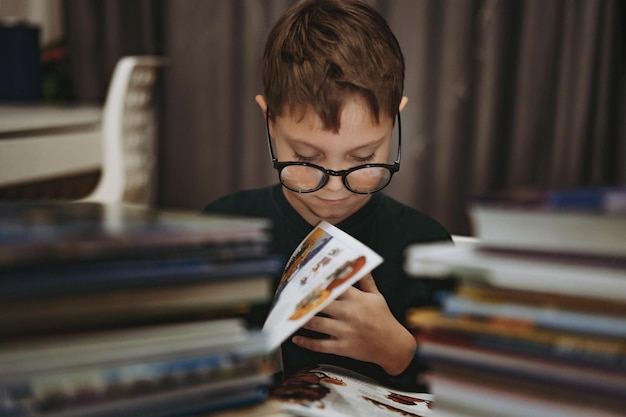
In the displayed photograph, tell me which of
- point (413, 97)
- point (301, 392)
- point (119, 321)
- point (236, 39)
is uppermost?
point (236, 39)

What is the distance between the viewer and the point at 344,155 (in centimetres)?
95

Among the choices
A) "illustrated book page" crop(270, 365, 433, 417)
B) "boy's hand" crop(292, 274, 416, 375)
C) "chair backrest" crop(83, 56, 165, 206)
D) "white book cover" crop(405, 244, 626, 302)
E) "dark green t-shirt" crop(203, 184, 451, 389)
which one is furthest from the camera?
"chair backrest" crop(83, 56, 165, 206)

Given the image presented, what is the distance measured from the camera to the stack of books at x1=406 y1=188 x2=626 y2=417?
368 mm

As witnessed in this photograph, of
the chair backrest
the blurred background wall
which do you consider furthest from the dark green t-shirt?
the chair backrest

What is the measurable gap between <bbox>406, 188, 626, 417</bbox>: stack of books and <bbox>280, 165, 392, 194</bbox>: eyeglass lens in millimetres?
534

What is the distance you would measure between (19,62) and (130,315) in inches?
92.9

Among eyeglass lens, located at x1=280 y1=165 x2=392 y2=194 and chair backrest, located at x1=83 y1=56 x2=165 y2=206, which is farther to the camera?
chair backrest, located at x1=83 y1=56 x2=165 y2=206

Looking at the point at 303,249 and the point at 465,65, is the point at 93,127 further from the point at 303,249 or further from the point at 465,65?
the point at 303,249

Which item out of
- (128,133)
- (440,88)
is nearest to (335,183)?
(440,88)

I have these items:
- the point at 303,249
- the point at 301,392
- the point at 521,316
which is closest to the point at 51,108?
the point at 303,249

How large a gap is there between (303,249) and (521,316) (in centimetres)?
36

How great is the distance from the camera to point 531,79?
1992 mm

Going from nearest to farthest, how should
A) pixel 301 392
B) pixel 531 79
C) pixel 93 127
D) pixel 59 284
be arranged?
pixel 59 284 < pixel 301 392 < pixel 531 79 < pixel 93 127

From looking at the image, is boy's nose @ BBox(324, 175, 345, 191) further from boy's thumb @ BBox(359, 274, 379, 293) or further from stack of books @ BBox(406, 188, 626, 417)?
stack of books @ BBox(406, 188, 626, 417)
